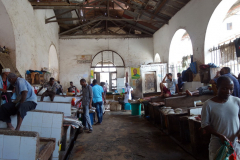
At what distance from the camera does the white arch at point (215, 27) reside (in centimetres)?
611

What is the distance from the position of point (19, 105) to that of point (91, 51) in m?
11.3

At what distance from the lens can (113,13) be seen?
13.1 metres

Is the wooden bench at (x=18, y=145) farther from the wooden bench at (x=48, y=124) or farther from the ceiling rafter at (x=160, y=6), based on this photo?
the ceiling rafter at (x=160, y=6)

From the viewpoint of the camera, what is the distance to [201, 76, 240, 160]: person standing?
1874 millimetres

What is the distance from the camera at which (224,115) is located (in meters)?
1.88

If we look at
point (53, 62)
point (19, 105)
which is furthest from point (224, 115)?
point (53, 62)

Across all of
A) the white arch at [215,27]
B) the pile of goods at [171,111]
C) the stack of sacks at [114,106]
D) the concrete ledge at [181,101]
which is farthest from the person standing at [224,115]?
the stack of sacks at [114,106]

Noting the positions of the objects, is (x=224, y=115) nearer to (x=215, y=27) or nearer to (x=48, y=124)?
(x=48, y=124)

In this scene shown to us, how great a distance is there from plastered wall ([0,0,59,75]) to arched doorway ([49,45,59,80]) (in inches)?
54.4

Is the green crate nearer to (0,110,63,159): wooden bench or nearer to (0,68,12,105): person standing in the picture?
(0,68,12,105): person standing

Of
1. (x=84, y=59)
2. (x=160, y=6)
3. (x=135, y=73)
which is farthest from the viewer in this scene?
(x=84, y=59)

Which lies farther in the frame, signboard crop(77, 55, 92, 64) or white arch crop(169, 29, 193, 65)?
signboard crop(77, 55, 92, 64)

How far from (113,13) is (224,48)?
8890mm

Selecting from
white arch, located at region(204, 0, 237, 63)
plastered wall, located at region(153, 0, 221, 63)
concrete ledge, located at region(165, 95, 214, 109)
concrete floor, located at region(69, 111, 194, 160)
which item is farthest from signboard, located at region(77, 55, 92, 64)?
concrete ledge, located at region(165, 95, 214, 109)
